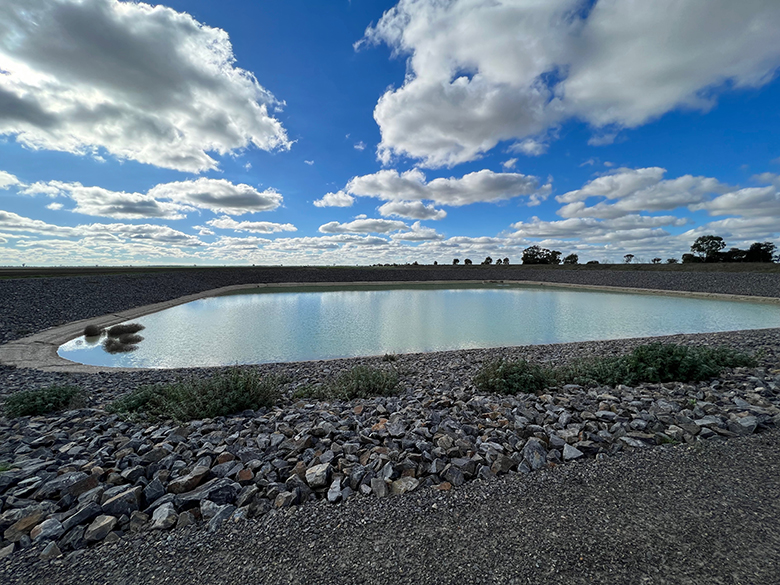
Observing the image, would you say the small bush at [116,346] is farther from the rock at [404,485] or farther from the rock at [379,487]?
the rock at [404,485]

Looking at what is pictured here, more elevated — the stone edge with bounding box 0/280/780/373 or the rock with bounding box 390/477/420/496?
the rock with bounding box 390/477/420/496

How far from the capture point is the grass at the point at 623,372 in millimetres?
6164

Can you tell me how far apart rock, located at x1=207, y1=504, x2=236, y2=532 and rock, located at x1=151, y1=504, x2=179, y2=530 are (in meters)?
0.32

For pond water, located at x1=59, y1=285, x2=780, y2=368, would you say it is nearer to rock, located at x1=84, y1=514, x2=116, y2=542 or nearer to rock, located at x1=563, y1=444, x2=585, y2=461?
rock, located at x1=84, y1=514, x2=116, y2=542

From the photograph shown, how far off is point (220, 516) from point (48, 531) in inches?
50.2

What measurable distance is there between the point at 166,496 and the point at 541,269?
72.4 meters

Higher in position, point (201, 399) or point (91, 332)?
point (201, 399)

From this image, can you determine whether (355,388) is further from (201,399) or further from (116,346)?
(116,346)

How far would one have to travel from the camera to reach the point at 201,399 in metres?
5.37

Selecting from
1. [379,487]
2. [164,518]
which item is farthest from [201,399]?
[379,487]

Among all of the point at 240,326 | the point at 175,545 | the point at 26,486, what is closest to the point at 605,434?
the point at 175,545

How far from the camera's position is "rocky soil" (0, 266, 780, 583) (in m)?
2.70

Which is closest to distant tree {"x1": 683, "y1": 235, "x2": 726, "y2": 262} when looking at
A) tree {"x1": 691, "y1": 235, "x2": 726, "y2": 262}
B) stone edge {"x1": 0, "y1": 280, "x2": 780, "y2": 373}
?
tree {"x1": 691, "y1": 235, "x2": 726, "y2": 262}

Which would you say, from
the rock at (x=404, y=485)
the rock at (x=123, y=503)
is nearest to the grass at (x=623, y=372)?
the rock at (x=404, y=485)
